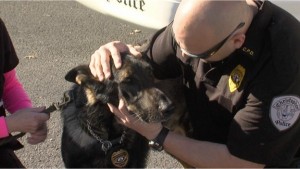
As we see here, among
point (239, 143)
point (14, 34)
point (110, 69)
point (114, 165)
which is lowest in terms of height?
point (14, 34)

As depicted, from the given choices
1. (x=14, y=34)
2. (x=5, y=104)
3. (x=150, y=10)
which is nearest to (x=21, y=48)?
(x=14, y=34)

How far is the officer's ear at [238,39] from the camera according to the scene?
2.56 metres

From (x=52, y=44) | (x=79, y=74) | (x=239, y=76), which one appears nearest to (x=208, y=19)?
(x=239, y=76)

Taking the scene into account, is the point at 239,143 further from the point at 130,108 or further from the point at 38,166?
the point at 38,166

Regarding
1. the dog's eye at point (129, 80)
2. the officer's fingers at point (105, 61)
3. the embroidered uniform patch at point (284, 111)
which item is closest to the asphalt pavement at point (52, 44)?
the dog's eye at point (129, 80)

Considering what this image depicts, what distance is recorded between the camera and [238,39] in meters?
2.59

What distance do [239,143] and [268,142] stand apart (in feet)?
0.56

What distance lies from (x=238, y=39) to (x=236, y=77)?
0.27 metres

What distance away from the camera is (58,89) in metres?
4.90

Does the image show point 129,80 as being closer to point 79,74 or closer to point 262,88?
point 79,74

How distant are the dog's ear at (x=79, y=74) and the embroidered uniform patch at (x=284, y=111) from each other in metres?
1.13

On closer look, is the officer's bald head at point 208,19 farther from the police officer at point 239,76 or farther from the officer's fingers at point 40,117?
the officer's fingers at point 40,117

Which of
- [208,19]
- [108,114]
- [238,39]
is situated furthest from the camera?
[108,114]

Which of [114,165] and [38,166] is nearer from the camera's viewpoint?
[114,165]
